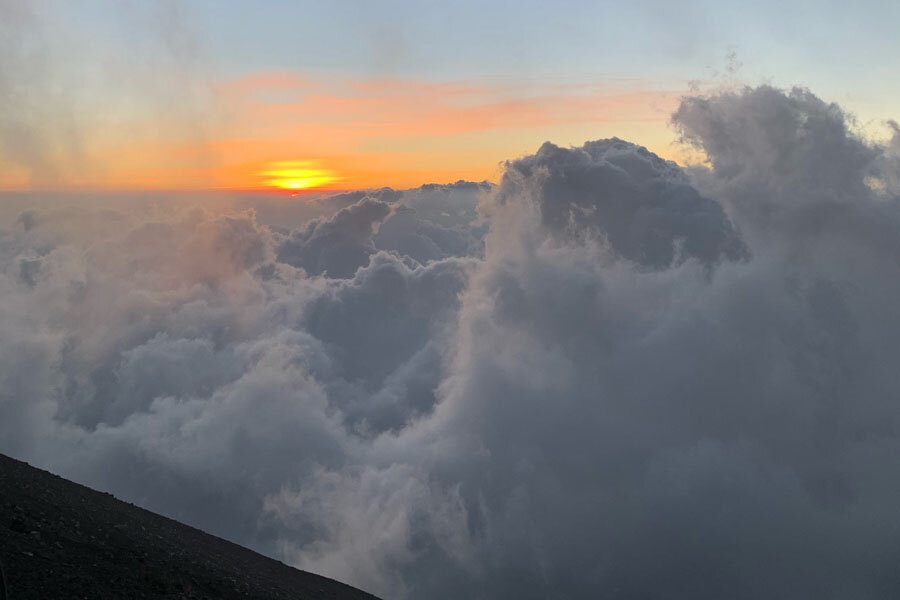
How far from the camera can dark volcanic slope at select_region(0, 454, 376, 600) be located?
2544 centimetres

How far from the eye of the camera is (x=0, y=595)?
73.4ft

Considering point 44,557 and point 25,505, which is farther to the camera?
point 25,505

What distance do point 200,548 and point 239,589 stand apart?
11554 mm

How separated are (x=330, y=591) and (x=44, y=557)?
2803 centimetres

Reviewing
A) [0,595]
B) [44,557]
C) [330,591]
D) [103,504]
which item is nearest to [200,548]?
[103,504]

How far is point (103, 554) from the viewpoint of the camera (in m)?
29.9

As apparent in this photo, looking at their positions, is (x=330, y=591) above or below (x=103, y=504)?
below

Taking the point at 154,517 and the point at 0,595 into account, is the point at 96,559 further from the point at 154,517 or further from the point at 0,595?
the point at 154,517

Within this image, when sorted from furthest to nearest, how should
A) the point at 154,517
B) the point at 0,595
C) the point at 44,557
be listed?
the point at 154,517 → the point at 44,557 → the point at 0,595

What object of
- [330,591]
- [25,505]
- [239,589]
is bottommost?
[330,591]

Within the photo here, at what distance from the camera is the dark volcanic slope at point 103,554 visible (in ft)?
83.5

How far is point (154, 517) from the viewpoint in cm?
4950

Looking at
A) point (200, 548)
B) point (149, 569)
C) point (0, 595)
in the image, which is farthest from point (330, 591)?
point (0, 595)

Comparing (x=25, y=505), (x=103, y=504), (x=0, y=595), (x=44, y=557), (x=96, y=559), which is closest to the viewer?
(x=0, y=595)
